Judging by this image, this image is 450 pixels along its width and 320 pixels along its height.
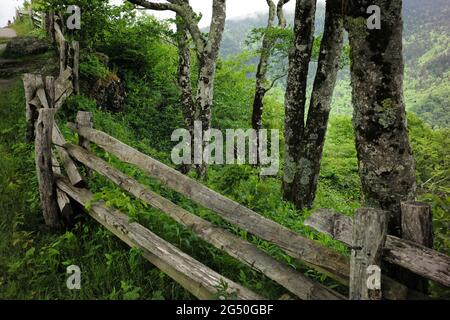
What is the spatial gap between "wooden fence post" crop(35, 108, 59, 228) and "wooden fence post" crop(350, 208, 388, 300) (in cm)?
474

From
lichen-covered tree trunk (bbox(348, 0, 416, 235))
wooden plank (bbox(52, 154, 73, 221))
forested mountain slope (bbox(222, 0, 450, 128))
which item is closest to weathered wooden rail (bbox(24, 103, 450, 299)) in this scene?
wooden plank (bbox(52, 154, 73, 221))

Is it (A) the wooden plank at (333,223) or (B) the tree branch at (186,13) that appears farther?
(B) the tree branch at (186,13)

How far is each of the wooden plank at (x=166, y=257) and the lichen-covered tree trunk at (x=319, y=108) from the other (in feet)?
16.0

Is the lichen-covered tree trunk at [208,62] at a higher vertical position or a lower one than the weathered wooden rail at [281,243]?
higher

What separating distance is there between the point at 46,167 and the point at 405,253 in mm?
5367

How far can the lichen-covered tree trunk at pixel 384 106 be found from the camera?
4258mm

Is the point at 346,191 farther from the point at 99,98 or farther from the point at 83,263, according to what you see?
the point at 83,263

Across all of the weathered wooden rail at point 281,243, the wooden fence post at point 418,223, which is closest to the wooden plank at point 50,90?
the weathered wooden rail at point 281,243

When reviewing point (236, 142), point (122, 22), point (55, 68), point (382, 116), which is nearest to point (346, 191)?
point (236, 142)

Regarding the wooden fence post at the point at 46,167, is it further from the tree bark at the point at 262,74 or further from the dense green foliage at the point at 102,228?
the tree bark at the point at 262,74

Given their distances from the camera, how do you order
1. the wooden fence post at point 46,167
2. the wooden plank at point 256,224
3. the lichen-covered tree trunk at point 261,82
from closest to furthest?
the wooden plank at point 256,224 < the wooden fence post at point 46,167 < the lichen-covered tree trunk at point 261,82

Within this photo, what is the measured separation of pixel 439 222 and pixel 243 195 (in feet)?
11.7

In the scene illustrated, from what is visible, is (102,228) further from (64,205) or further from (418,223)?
(418,223)

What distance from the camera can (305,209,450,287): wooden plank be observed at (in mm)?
2969
